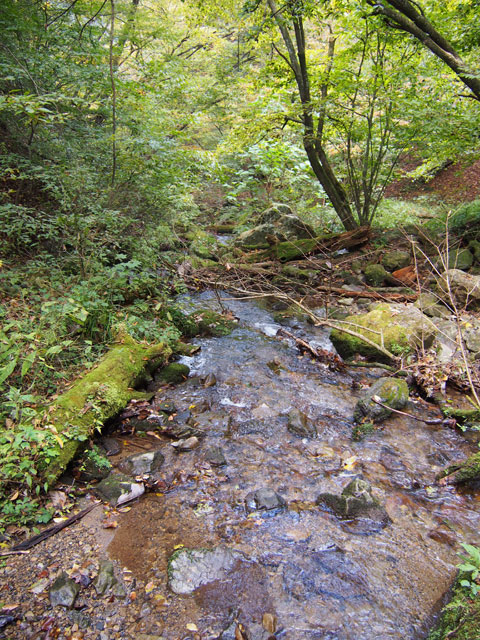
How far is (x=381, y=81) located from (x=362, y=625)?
35.0ft

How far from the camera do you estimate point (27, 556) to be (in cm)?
242

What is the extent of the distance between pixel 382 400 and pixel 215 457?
2.31 metres

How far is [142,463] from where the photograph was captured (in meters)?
3.53

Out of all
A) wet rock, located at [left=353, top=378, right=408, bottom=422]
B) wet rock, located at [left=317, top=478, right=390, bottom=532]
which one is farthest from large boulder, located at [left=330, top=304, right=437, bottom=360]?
wet rock, located at [left=317, top=478, right=390, bottom=532]

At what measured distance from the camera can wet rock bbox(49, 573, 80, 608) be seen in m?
2.15

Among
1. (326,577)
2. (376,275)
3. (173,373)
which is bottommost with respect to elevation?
(326,577)

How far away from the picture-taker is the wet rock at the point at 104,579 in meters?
2.29

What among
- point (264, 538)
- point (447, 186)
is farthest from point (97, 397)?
point (447, 186)

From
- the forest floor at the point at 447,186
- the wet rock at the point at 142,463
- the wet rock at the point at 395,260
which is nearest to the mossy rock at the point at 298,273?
the wet rock at the point at 395,260

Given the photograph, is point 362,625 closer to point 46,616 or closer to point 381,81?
point 46,616

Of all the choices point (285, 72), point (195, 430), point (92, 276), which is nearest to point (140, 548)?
point (195, 430)

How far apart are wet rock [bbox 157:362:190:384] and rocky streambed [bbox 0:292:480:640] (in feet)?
A: 2.13

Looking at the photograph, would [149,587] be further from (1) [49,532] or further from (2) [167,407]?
Result: (2) [167,407]

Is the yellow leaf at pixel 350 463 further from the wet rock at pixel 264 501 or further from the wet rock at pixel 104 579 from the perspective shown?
the wet rock at pixel 104 579
